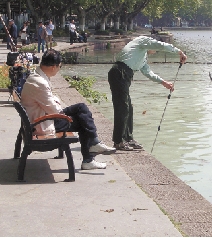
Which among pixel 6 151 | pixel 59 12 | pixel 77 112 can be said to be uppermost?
pixel 77 112

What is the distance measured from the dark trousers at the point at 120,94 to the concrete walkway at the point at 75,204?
3.00 ft

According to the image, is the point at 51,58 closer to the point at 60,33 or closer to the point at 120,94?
the point at 120,94

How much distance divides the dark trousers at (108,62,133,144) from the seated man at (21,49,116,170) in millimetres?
1350

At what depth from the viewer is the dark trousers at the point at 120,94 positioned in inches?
354

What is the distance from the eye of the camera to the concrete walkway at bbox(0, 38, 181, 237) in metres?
5.50

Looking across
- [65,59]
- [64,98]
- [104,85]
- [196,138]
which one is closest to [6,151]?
[196,138]

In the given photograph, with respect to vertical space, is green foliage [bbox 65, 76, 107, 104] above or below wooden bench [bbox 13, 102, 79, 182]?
below

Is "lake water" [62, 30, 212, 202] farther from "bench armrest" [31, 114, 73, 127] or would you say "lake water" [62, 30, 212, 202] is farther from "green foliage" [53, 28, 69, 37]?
"green foliage" [53, 28, 69, 37]

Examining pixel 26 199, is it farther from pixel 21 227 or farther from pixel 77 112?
pixel 77 112

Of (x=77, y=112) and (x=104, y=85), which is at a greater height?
(x=77, y=112)

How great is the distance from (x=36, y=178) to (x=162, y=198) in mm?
1365

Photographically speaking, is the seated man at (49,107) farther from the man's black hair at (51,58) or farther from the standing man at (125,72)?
the standing man at (125,72)

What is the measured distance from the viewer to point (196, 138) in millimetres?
12539

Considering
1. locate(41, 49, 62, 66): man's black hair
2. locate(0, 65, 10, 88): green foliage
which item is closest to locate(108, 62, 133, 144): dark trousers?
locate(41, 49, 62, 66): man's black hair
